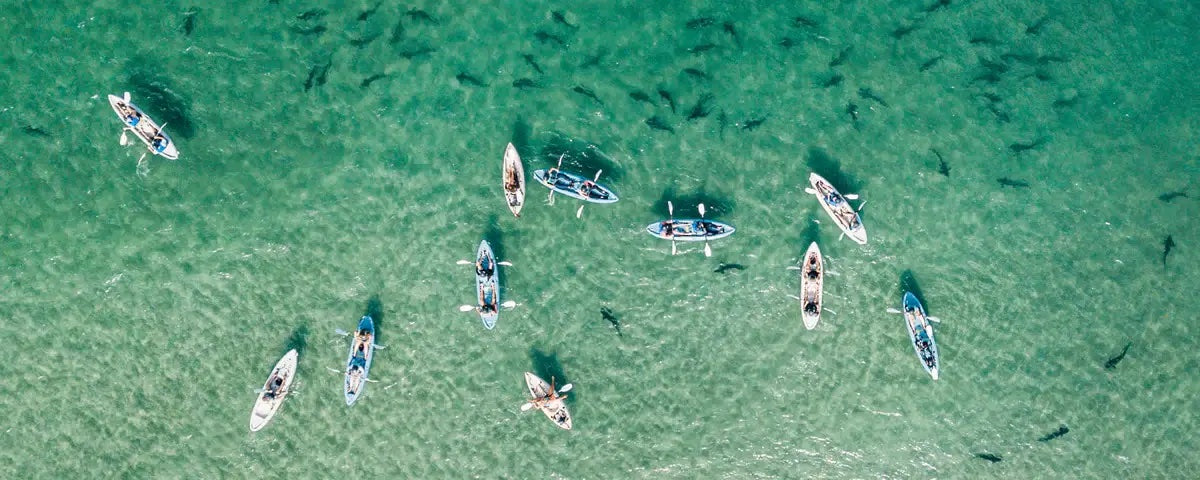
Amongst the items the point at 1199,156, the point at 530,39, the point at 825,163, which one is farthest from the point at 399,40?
the point at 1199,156

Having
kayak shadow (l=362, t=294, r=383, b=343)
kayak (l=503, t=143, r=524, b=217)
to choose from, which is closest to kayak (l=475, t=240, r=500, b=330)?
kayak (l=503, t=143, r=524, b=217)

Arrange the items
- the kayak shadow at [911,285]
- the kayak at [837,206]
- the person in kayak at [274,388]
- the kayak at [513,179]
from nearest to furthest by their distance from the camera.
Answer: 1. the person in kayak at [274,388]
2. the kayak at [513,179]
3. the kayak at [837,206]
4. the kayak shadow at [911,285]

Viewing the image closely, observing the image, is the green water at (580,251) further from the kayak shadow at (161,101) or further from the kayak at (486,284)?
the kayak at (486,284)

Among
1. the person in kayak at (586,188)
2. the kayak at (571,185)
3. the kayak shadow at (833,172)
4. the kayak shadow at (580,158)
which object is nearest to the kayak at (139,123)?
the kayak at (571,185)

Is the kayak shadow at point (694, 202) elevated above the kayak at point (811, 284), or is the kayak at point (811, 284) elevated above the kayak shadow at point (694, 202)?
the kayak shadow at point (694, 202)

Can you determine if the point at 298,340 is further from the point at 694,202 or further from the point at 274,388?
the point at 694,202

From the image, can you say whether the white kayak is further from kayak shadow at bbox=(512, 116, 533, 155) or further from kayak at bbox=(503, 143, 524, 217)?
kayak shadow at bbox=(512, 116, 533, 155)

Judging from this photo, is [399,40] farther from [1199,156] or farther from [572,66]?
[1199,156]
